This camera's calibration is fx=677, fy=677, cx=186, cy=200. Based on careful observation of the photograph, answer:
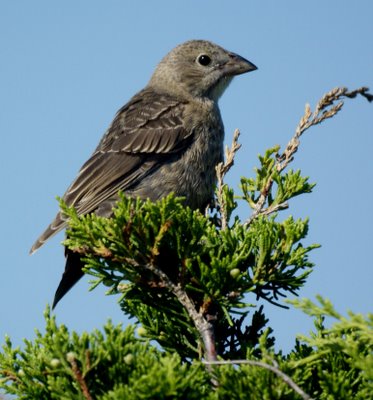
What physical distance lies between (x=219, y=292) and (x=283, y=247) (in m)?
0.41

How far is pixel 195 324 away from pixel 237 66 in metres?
3.71

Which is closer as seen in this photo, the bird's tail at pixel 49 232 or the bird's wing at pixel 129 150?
the bird's tail at pixel 49 232

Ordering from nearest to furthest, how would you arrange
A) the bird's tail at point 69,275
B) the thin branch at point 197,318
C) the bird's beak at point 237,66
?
the thin branch at point 197,318 → the bird's tail at point 69,275 → the bird's beak at point 237,66

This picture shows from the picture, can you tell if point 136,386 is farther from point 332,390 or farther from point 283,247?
point 283,247

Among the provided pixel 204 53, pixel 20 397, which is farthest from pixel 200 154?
pixel 20 397

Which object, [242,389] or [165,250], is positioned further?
[165,250]

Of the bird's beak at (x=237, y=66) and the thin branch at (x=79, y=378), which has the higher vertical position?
the bird's beak at (x=237, y=66)

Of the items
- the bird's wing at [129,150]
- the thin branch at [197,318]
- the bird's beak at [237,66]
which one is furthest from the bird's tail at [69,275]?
the bird's beak at [237,66]

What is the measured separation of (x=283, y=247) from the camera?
310 cm

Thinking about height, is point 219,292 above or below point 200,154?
below

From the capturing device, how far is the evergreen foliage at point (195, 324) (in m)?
2.34

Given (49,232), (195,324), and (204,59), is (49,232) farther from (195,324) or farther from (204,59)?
(204,59)

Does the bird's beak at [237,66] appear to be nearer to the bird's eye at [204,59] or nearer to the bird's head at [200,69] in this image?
the bird's head at [200,69]

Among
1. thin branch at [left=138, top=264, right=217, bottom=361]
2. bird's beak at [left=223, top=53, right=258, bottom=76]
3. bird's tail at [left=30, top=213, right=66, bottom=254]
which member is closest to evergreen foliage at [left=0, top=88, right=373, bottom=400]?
thin branch at [left=138, top=264, right=217, bottom=361]
